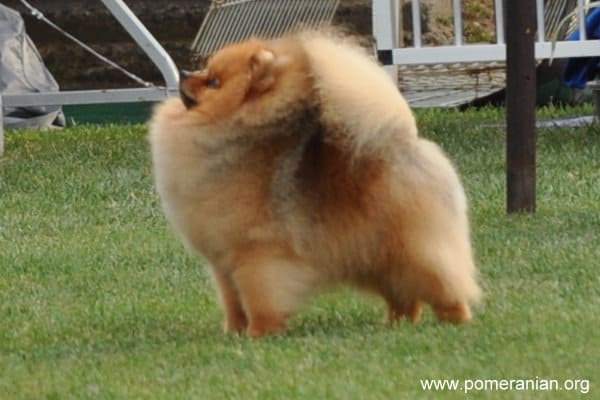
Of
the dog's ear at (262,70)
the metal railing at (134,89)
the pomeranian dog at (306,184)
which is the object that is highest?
the dog's ear at (262,70)

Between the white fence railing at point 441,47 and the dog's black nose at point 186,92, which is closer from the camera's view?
the dog's black nose at point 186,92

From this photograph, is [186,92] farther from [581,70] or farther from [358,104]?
[581,70]

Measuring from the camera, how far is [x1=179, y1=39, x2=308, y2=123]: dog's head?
4.52 meters

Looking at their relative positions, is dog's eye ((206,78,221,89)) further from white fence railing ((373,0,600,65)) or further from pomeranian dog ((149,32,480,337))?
white fence railing ((373,0,600,65))

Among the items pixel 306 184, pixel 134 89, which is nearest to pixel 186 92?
pixel 306 184

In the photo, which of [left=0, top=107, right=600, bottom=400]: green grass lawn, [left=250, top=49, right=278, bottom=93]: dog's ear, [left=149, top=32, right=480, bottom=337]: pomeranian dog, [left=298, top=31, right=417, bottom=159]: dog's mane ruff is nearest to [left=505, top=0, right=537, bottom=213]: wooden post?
[left=0, top=107, right=600, bottom=400]: green grass lawn

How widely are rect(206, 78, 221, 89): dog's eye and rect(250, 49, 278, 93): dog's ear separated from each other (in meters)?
0.11

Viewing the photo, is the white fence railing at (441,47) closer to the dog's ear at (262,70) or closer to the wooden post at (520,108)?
the wooden post at (520,108)

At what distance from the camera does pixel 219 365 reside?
4172 millimetres

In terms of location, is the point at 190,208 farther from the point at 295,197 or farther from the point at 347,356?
the point at 347,356

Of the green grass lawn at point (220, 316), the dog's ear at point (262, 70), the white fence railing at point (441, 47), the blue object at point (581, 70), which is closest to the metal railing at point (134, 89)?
the white fence railing at point (441, 47)

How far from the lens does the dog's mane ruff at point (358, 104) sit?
14.3ft

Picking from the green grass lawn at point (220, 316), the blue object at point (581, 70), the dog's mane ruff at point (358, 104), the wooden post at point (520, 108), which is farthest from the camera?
the blue object at point (581, 70)

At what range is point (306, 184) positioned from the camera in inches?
176
